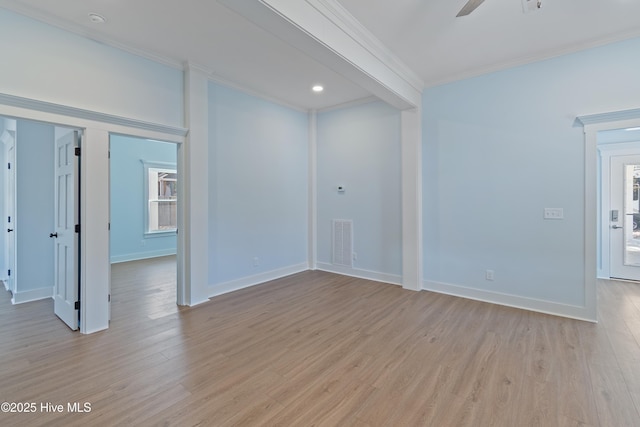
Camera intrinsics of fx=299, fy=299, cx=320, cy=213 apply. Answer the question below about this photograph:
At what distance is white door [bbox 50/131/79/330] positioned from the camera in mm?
3162

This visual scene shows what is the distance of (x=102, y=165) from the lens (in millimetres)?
3215

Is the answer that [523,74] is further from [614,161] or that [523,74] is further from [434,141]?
[614,161]

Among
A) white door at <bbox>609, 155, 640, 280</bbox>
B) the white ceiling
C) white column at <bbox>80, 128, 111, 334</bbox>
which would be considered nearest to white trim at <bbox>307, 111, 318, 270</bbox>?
the white ceiling

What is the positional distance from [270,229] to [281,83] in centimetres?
235

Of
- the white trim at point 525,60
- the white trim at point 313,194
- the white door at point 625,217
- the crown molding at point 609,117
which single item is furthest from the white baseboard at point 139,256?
the white door at point 625,217

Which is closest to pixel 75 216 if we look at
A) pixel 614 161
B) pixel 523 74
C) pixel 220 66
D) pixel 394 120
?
pixel 220 66

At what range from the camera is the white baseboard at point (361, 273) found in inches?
194

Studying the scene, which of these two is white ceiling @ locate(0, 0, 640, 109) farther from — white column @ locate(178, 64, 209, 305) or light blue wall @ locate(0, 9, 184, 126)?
white column @ locate(178, 64, 209, 305)

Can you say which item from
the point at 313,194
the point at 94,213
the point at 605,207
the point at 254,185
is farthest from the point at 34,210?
the point at 605,207

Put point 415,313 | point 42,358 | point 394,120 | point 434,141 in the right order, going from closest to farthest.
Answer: point 42,358 < point 415,313 < point 434,141 < point 394,120

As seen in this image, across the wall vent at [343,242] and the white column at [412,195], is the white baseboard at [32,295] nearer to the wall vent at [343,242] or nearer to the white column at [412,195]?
the wall vent at [343,242]

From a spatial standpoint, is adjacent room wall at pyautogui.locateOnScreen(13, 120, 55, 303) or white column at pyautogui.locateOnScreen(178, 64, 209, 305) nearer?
white column at pyautogui.locateOnScreen(178, 64, 209, 305)

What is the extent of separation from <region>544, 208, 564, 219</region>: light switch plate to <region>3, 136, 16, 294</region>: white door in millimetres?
6889

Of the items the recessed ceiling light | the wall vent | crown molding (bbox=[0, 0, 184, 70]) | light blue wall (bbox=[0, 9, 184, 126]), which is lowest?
the wall vent
